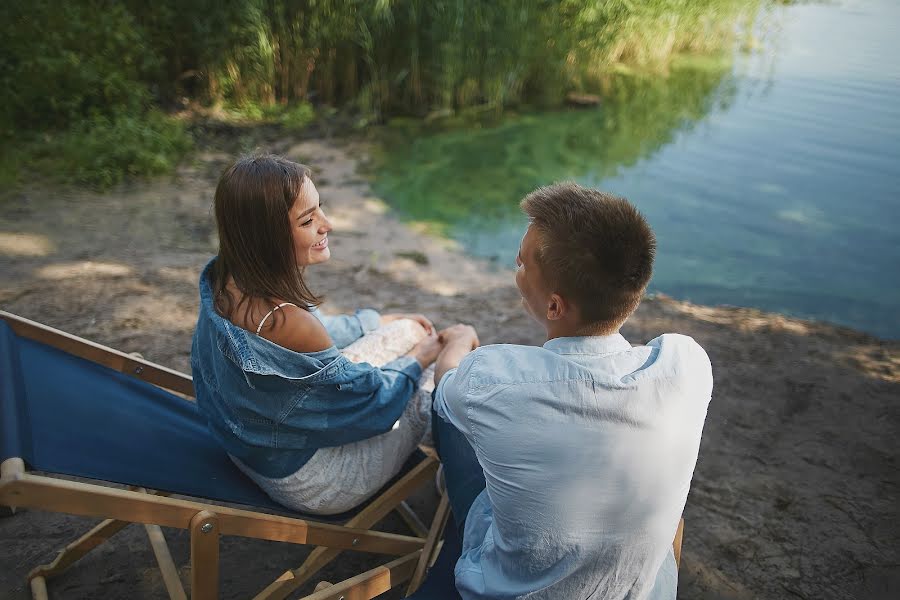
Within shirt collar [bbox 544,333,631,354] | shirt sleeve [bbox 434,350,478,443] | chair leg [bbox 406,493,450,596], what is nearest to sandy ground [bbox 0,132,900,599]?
chair leg [bbox 406,493,450,596]

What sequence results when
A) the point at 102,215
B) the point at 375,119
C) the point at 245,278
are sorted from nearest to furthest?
the point at 245,278
the point at 102,215
the point at 375,119

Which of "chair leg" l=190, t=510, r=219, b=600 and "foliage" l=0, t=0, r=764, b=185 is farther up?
"foliage" l=0, t=0, r=764, b=185

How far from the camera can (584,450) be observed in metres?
1.46

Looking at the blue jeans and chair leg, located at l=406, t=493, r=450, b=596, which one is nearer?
the blue jeans

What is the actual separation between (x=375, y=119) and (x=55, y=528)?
5850mm

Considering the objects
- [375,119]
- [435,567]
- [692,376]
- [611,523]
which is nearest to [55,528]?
[435,567]

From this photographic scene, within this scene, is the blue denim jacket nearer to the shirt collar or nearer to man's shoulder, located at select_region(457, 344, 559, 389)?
man's shoulder, located at select_region(457, 344, 559, 389)

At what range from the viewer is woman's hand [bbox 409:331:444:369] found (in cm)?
247

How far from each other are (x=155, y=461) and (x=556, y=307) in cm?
129

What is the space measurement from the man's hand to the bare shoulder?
454mm

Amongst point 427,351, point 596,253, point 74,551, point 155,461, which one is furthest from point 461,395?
point 74,551

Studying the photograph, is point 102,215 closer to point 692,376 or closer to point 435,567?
point 435,567

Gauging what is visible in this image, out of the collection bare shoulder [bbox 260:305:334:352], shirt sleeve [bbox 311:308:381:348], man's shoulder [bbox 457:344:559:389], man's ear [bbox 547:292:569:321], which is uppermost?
man's ear [bbox 547:292:569:321]

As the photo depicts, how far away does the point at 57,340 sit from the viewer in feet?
7.25
